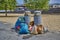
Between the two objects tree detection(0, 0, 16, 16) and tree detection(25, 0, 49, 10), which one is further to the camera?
tree detection(25, 0, 49, 10)

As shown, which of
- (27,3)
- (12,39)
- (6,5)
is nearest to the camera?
(12,39)

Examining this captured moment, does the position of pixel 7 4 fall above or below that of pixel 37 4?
above

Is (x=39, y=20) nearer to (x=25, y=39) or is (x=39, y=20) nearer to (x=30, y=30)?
(x=30, y=30)

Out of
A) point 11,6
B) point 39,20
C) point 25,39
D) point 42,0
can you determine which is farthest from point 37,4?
point 25,39

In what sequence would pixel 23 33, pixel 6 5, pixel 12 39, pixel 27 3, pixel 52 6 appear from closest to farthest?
1. pixel 12 39
2. pixel 23 33
3. pixel 6 5
4. pixel 27 3
5. pixel 52 6

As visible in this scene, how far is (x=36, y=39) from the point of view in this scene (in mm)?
9680

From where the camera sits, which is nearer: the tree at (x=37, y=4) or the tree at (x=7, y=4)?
the tree at (x=7, y=4)

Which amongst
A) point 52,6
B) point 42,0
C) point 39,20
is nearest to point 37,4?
point 42,0

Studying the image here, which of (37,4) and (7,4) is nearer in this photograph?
(7,4)

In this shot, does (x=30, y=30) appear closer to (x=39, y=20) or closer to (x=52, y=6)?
(x=39, y=20)

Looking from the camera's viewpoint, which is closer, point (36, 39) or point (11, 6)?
point (36, 39)

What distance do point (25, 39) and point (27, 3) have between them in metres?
26.3

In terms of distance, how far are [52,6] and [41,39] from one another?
42396 mm

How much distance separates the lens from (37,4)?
34.5 metres
